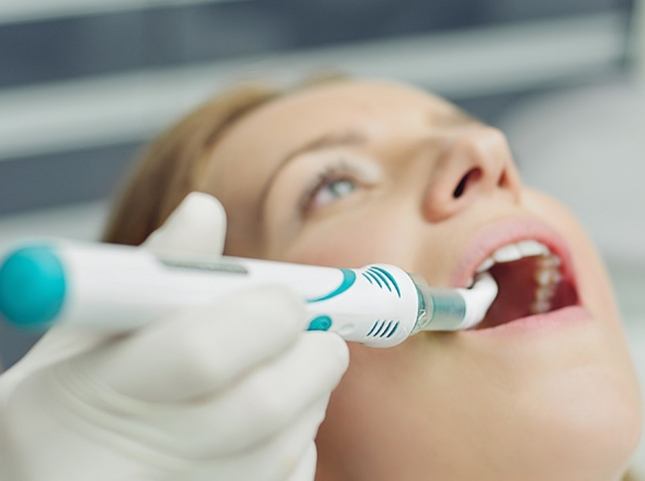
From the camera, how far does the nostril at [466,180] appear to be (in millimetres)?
1147

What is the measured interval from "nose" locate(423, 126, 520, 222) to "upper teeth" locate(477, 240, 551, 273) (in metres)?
0.05

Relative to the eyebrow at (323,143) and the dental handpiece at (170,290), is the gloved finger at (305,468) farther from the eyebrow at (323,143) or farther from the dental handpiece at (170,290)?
the eyebrow at (323,143)

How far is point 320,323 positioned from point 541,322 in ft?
1.13

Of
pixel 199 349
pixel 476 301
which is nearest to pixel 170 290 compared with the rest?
pixel 199 349

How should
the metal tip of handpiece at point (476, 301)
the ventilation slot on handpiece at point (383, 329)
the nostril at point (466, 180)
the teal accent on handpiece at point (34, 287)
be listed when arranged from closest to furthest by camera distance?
the teal accent on handpiece at point (34, 287)
the ventilation slot on handpiece at point (383, 329)
the metal tip of handpiece at point (476, 301)
the nostril at point (466, 180)

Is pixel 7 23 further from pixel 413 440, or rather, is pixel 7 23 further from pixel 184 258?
pixel 184 258

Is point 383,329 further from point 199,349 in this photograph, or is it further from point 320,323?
point 199,349

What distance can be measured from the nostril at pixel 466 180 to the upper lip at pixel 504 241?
0.06m

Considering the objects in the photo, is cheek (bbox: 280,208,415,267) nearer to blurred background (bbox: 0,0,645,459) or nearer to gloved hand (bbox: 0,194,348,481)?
gloved hand (bbox: 0,194,348,481)

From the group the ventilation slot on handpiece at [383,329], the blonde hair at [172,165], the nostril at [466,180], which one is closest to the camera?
the ventilation slot on handpiece at [383,329]

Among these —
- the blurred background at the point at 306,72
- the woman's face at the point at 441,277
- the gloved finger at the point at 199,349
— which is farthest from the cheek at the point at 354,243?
the blurred background at the point at 306,72

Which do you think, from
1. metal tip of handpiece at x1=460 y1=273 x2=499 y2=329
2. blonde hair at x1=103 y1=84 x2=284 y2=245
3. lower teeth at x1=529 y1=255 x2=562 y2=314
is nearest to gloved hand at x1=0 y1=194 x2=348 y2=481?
metal tip of handpiece at x1=460 y1=273 x2=499 y2=329

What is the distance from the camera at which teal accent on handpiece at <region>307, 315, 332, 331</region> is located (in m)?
0.82

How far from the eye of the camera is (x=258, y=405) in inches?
30.4
